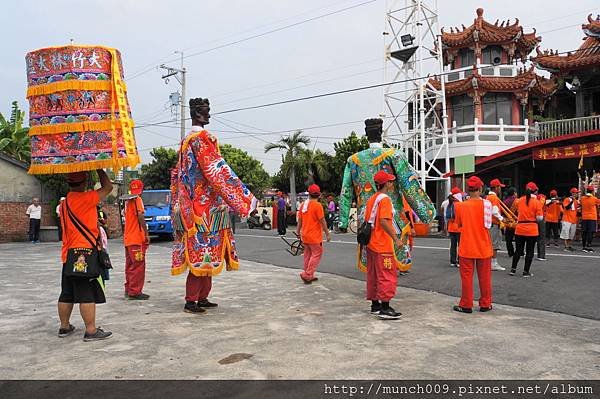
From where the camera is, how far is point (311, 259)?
727 centimetres

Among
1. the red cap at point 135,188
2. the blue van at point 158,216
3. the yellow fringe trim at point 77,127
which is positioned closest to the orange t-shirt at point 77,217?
the yellow fringe trim at point 77,127

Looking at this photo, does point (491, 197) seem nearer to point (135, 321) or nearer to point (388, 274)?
point (388, 274)

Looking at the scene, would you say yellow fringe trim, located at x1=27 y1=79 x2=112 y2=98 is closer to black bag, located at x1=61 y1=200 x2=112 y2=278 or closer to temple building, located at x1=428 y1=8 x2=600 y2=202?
black bag, located at x1=61 y1=200 x2=112 y2=278

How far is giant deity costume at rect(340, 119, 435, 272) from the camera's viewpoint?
6.01 meters

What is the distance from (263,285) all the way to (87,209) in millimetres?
3332

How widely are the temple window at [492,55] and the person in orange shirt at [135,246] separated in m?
21.9

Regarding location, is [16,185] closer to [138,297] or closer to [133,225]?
[133,225]

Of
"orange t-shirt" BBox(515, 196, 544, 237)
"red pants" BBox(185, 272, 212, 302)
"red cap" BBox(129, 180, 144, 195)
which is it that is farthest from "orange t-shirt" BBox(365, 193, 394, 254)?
"orange t-shirt" BBox(515, 196, 544, 237)

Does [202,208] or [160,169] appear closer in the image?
[202,208]

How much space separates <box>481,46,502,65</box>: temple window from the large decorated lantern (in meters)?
23.5

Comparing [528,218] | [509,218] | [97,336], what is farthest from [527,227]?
[97,336]

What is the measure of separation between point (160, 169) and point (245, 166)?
7.27m

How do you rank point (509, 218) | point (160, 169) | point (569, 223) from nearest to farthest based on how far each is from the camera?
point (509, 218) → point (569, 223) → point (160, 169)

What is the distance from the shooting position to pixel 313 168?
101 ft
